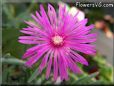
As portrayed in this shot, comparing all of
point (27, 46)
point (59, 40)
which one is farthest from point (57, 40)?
point (27, 46)

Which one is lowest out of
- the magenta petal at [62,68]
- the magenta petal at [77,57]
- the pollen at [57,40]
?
the magenta petal at [62,68]

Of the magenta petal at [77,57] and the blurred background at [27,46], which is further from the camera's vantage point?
the blurred background at [27,46]

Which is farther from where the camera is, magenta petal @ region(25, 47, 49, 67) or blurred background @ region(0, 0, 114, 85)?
blurred background @ region(0, 0, 114, 85)

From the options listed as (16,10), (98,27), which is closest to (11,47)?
(16,10)

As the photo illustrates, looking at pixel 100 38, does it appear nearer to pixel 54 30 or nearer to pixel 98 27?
pixel 98 27

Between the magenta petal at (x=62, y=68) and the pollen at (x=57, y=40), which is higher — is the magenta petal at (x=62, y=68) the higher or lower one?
the lower one

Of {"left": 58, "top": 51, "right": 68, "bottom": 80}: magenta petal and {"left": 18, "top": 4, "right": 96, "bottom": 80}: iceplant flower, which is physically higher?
{"left": 18, "top": 4, "right": 96, "bottom": 80}: iceplant flower
